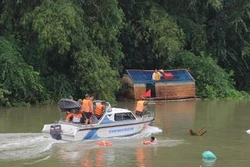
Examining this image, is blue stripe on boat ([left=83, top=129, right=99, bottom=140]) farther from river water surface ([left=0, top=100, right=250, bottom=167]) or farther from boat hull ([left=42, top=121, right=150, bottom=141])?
river water surface ([left=0, top=100, right=250, bottom=167])

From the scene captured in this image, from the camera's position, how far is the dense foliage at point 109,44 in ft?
95.8

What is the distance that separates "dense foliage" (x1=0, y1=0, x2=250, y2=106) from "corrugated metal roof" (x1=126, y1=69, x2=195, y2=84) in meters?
0.94

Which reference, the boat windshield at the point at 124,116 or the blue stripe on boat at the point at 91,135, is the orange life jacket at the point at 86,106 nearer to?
the blue stripe on boat at the point at 91,135

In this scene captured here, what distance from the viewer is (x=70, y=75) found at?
32.3 metres

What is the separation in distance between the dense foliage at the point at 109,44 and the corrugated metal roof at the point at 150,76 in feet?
3.09

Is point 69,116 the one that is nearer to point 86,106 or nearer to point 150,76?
point 86,106

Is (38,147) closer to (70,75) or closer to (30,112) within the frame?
(30,112)

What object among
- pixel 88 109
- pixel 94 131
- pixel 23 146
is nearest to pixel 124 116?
pixel 88 109

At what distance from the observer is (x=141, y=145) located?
62.3 ft

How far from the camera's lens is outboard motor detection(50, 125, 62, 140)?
747 inches

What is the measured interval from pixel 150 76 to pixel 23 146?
17981mm

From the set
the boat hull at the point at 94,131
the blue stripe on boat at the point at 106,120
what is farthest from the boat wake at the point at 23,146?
the blue stripe on boat at the point at 106,120

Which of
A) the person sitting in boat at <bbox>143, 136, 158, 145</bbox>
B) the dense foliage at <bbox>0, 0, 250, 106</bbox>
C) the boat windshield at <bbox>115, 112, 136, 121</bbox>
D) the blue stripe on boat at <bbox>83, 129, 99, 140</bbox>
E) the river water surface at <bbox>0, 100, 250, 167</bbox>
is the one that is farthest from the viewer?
the dense foliage at <bbox>0, 0, 250, 106</bbox>

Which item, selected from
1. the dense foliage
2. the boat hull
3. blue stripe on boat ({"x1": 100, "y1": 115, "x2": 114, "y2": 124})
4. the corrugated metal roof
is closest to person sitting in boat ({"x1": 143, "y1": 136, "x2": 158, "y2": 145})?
the boat hull
